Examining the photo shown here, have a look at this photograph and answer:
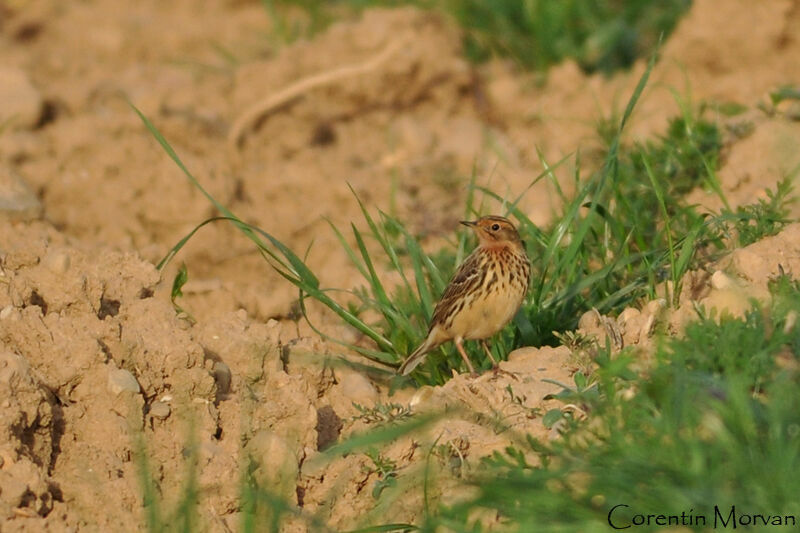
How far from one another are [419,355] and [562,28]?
4.08 meters

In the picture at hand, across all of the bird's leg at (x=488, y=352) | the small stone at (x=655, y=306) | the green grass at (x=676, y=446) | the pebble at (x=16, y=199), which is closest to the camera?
the green grass at (x=676, y=446)

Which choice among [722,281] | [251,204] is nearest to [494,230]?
[722,281]

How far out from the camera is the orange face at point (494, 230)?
561cm

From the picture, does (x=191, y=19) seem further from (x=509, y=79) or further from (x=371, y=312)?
(x=371, y=312)

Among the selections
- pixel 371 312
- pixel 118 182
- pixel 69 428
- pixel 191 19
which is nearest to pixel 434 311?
pixel 371 312

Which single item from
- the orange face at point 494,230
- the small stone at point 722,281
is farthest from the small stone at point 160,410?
the small stone at point 722,281

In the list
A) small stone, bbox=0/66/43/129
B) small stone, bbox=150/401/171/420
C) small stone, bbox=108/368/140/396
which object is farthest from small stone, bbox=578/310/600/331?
small stone, bbox=0/66/43/129

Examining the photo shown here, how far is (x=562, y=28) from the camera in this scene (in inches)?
346

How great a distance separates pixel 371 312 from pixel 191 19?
5.25 m

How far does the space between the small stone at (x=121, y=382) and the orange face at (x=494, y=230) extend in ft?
5.69

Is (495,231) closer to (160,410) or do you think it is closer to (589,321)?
(589,321)

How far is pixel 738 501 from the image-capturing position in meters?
3.65

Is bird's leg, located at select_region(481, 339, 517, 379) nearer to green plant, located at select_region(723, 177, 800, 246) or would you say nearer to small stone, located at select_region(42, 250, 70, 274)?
green plant, located at select_region(723, 177, 800, 246)

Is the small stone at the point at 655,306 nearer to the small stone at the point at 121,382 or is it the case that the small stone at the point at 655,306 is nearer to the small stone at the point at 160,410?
the small stone at the point at 160,410
